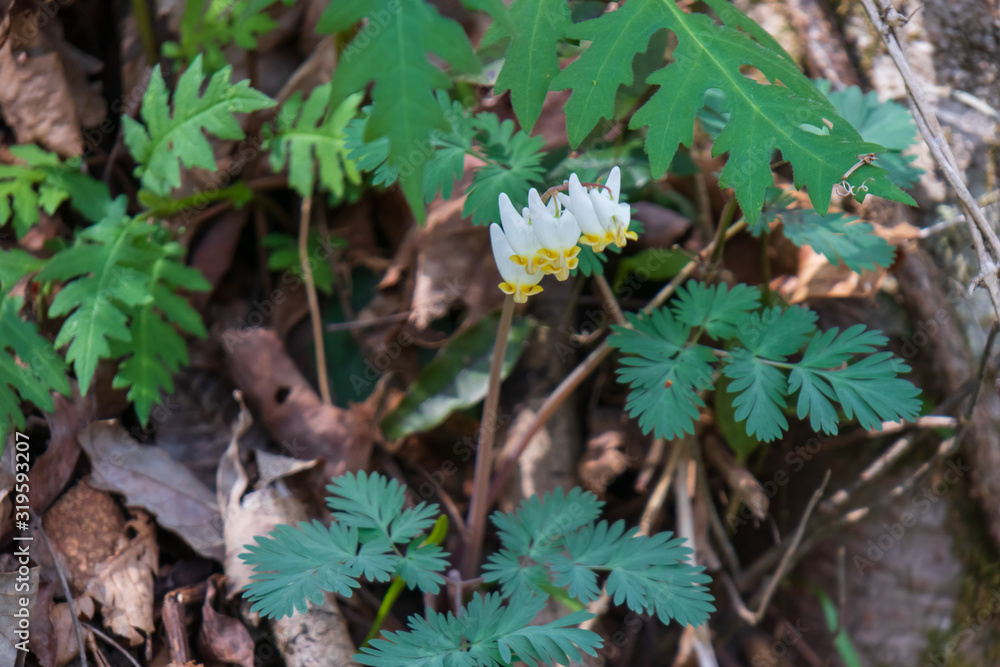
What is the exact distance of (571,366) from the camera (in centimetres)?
303

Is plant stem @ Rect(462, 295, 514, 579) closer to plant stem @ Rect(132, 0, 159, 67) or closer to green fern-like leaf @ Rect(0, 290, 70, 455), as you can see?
green fern-like leaf @ Rect(0, 290, 70, 455)

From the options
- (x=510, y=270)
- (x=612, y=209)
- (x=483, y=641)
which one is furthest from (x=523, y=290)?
(x=483, y=641)

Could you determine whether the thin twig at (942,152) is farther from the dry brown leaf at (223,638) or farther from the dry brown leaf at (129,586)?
the dry brown leaf at (129,586)

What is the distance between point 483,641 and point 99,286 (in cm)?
179

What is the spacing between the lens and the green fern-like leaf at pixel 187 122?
2.38 m

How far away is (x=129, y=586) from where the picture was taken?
7.34ft

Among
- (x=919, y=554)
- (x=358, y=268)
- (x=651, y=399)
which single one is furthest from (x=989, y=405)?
(x=358, y=268)

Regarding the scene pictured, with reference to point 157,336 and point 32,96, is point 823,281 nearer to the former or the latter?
point 157,336

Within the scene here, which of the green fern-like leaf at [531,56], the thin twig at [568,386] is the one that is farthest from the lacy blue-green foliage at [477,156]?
the thin twig at [568,386]

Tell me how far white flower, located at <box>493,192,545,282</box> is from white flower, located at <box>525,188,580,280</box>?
1 centimetres

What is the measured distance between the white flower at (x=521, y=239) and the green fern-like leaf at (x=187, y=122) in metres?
1.13

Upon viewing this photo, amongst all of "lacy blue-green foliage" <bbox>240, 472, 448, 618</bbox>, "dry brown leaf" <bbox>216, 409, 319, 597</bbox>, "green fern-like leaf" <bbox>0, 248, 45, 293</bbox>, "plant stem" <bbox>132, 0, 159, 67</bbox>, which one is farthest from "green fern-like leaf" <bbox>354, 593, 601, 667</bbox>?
"plant stem" <bbox>132, 0, 159, 67</bbox>

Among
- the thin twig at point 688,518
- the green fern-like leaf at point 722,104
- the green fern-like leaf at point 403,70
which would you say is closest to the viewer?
the green fern-like leaf at point 403,70

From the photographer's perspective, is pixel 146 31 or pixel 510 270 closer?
pixel 510 270
